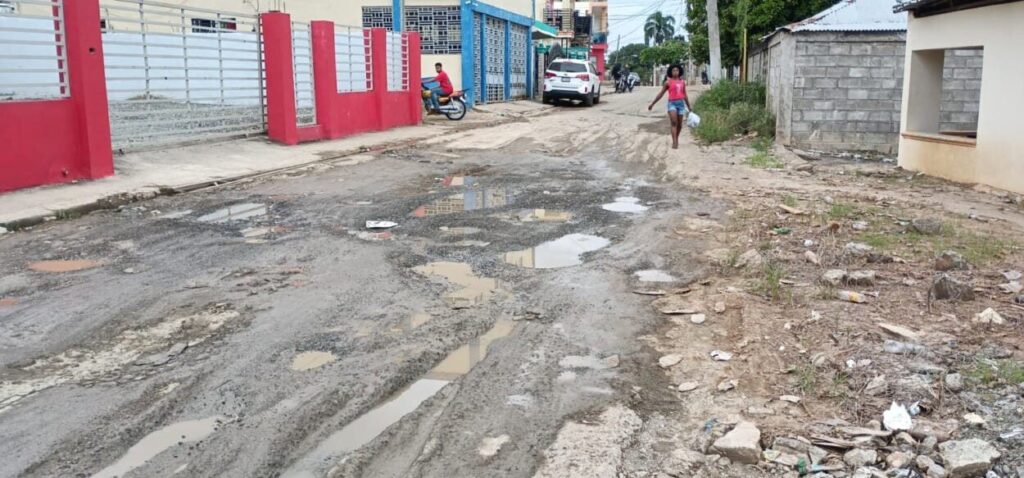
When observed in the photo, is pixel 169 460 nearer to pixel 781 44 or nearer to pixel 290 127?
pixel 290 127

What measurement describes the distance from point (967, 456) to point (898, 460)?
25cm

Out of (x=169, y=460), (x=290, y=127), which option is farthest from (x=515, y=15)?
(x=169, y=460)

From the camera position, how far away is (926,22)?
1240 cm

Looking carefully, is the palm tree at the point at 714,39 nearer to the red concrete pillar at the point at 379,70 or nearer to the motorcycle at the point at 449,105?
the motorcycle at the point at 449,105

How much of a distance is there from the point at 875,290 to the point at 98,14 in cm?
937

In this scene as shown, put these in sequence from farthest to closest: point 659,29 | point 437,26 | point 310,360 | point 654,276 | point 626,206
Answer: point 659,29 → point 437,26 → point 626,206 → point 654,276 → point 310,360

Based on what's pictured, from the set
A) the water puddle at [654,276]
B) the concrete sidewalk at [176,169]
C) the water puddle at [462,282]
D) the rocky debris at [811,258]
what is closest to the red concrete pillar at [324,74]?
the concrete sidewalk at [176,169]

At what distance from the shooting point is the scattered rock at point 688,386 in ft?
14.1

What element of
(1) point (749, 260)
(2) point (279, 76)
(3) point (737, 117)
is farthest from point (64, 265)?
(3) point (737, 117)

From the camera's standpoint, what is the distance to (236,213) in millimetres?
8875

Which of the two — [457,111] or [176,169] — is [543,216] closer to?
[176,169]

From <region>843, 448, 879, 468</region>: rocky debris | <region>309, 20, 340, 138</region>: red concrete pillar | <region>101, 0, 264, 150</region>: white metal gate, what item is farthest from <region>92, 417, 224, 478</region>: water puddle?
<region>309, 20, 340, 138</region>: red concrete pillar

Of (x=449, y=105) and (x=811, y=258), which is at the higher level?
(x=449, y=105)

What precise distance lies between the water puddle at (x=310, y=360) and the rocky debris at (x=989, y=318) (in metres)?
3.81
